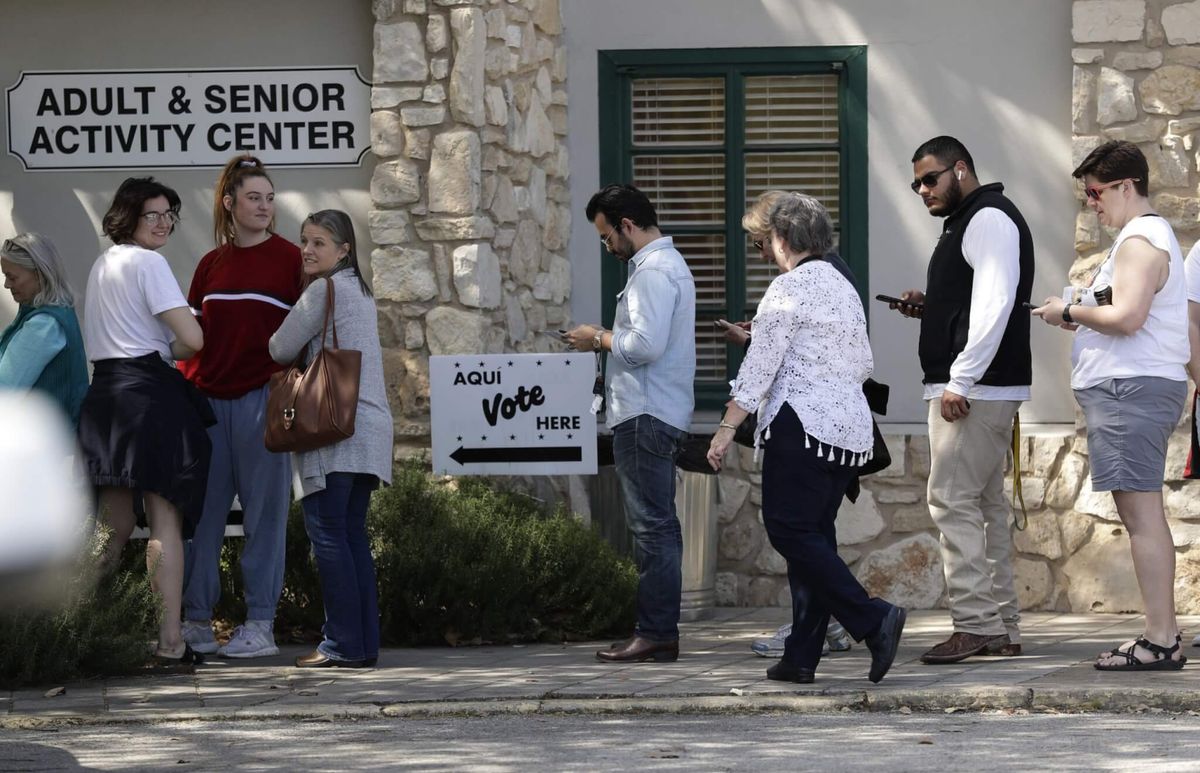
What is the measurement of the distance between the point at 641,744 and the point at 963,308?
2443mm

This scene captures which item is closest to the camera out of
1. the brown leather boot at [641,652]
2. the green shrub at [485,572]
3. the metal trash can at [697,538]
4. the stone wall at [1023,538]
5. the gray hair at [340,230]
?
the gray hair at [340,230]

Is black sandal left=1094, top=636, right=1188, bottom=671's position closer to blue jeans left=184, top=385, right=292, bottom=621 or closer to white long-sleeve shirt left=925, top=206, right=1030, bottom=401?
white long-sleeve shirt left=925, top=206, right=1030, bottom=401

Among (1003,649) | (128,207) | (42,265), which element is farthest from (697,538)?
(42,265)

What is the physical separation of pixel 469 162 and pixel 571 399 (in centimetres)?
134

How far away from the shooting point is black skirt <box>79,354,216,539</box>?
7.36 meters

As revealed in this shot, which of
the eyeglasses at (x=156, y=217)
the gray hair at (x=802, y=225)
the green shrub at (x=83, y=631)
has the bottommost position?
the green shrub at (x=83, y=631)

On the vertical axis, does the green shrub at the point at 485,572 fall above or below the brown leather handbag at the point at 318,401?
below

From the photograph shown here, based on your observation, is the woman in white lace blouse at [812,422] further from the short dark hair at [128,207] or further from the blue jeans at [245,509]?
the short dark hair at [128,207]

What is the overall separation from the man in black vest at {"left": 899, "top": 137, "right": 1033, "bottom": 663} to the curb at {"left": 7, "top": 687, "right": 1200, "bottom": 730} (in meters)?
0.83

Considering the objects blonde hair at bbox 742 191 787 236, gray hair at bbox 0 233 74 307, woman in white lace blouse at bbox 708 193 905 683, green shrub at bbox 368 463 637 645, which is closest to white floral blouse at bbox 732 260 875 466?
woman in white lace blouse at bbox 708 193 905 683

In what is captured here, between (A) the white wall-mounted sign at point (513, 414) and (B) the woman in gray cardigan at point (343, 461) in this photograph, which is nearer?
(B) the woman in gray cardigan at point (343, 461)

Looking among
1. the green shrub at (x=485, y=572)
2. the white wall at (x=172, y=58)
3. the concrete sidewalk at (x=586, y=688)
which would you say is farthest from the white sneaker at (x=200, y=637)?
the white wall at (x=172, y=58)

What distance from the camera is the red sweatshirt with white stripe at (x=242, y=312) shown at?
25.9 feet

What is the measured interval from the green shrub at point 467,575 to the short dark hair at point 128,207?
171cm
